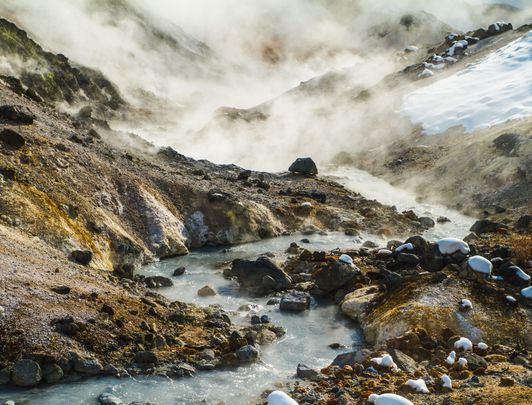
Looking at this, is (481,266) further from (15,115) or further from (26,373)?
(15,115)

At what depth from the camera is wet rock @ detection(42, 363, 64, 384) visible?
55.6ft

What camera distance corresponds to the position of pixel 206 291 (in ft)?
93.9

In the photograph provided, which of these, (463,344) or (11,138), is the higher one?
(11,138)

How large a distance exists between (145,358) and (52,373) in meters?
2.77

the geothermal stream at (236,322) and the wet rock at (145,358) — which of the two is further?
the wet rock at (145,358)

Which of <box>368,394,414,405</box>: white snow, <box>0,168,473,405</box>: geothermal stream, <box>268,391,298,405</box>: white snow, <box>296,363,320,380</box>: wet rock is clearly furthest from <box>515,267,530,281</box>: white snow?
<box>268,391,298,405</box>: white snow

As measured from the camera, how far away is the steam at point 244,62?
7675 cm

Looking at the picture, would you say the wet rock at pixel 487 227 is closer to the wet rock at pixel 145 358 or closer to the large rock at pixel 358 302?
the large rock at pixel 358 302

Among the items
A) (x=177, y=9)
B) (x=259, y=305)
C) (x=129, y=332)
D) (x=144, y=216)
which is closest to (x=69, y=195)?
(x=144, y=216)

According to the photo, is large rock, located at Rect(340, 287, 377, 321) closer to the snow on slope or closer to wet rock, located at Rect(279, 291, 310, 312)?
wet rock, located at Rect(279, 291, 310, 312)

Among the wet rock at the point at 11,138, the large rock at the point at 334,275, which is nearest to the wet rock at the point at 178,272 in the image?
the large rock at the point at 334,275

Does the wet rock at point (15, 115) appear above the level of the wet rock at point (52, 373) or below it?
above

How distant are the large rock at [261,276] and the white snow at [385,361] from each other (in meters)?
10.3

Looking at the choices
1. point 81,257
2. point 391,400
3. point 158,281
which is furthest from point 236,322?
point 391,400
